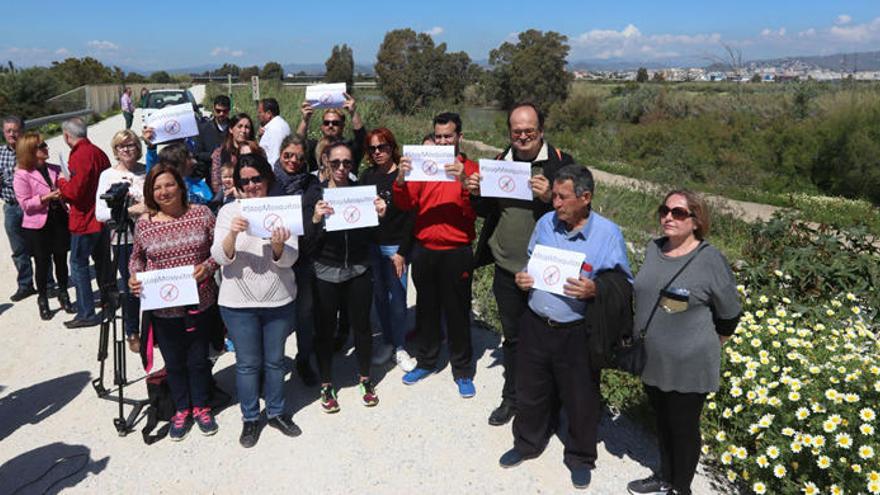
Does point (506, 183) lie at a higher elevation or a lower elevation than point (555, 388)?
higher

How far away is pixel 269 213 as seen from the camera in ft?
11.4

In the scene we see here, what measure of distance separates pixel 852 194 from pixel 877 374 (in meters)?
19.6

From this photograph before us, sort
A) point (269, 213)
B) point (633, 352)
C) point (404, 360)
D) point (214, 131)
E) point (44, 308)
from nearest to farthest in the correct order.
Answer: point (633, 352) < point (269, 213) < point (404, 360) < point (44, 308) < point (214, 131)

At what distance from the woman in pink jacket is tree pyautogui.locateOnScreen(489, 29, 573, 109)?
2149 inches

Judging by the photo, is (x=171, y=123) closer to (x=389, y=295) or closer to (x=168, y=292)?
(x=168, y=292)

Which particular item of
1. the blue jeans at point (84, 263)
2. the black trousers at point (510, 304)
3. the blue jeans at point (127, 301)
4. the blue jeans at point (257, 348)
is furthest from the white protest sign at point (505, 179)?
the blue jeans at point (84, 263)

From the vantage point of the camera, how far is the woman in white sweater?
356 centimetres

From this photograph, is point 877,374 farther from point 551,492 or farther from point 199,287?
point 199,287

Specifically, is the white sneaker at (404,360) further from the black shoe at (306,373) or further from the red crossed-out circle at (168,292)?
the red crossed-out circle at (168,292)

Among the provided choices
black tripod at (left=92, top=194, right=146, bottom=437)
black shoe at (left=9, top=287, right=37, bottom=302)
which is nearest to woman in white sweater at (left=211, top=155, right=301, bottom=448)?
black tripod at (left=92, top=194, right=146, bottom=437)

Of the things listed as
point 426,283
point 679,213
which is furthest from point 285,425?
point 679,213

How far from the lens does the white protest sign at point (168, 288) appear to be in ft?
11.6

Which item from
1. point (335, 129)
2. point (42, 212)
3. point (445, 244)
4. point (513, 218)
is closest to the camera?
point (513, 218)

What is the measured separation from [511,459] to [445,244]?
5.16ft
